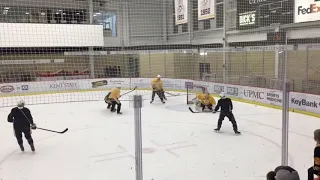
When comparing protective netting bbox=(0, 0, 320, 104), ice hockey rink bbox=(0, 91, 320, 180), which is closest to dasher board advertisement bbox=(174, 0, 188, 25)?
protective netting bbox=(0, 0, 320, 104)

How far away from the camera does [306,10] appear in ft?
40.8

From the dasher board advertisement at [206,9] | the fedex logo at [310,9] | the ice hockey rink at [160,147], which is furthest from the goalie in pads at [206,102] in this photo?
the fedex logo at [310,9]

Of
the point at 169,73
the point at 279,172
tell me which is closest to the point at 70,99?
the point at 169,73

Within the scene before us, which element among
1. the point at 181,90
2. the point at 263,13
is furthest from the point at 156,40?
the point at 263,13

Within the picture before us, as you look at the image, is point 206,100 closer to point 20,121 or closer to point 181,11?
point 181,11

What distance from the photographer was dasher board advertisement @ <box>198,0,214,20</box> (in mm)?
15195

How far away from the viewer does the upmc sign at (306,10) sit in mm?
11969

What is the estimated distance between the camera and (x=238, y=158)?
697cm

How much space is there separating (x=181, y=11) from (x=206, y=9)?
1806 mm

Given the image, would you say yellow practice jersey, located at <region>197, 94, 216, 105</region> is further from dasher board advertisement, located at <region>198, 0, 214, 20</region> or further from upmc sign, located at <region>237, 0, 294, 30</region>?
upmc sign, located at <region>237, 0, 294, 30</region>

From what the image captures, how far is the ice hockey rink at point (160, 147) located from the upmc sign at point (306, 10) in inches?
145

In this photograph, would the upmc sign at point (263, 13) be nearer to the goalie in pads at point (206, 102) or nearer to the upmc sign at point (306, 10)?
the upmc sign at point (306, 10)

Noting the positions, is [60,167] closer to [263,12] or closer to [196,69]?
[263,12]

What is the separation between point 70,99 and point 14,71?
6.37m
